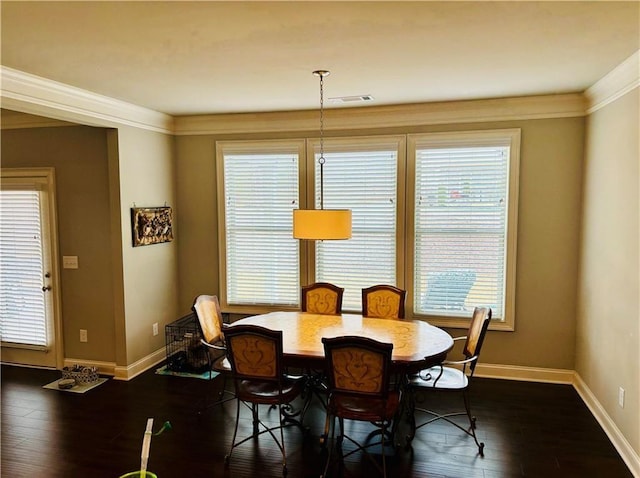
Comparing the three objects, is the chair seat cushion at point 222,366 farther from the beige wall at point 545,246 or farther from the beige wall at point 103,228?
the beige wall at point 545,246

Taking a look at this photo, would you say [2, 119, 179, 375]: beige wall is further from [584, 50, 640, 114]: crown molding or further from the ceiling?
[584, 50, 640, 114]: crown molding

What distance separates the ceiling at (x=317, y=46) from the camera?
221 centimetres

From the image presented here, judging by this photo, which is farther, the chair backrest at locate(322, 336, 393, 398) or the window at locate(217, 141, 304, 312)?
the window at locate(217, 141, 304, 312)

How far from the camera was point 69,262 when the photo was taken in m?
4.71

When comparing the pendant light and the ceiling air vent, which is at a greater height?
the ceiling air vent

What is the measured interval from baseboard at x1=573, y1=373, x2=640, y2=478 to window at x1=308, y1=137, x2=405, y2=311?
6.18ft

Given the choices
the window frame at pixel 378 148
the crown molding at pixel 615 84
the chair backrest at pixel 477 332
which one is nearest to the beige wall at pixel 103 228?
the window frame at pixel 378 148

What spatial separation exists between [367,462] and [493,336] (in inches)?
80.6

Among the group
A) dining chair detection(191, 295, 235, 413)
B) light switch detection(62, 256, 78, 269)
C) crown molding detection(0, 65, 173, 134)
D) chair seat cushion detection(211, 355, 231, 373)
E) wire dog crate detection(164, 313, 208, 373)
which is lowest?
wire dog crate detection(164, 313, 208, 373)

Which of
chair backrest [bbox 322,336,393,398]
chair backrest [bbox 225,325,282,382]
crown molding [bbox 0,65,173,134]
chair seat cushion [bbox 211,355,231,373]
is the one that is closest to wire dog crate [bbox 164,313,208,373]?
chair seat cushion [bbox 211,355,231,373]

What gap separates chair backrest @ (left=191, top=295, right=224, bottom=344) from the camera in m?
3.87

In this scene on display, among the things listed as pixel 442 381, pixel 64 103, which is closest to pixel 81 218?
pixel 64 103

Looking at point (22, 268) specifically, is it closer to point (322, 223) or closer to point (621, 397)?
point (322, 223)

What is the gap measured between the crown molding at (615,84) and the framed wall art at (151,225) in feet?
13.7
